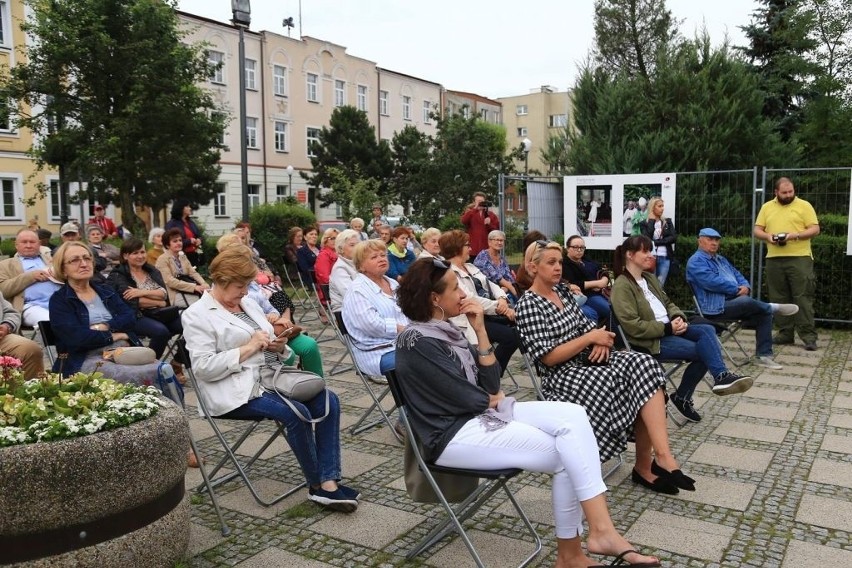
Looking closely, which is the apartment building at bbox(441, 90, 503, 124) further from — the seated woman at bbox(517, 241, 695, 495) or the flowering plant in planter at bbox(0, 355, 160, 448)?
the flowering plant in planter at bbox(0, 355, 160, 448)

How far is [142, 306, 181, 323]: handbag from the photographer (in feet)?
21.2

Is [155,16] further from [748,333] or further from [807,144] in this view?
[807,144]

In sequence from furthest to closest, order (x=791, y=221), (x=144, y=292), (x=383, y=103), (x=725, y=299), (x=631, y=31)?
1. (x=383, y=103)
2. (x=631, y=31)
3. (x=791, y=221)
4. (x=725, y=299)
5. (x=144, y=292)

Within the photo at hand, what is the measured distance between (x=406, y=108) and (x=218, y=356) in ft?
158

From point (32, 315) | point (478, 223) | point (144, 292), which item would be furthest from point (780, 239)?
point (32, 315)

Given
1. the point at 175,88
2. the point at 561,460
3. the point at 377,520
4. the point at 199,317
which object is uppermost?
the point at 175,88

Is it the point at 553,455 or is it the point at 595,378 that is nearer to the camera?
the point at 553,455

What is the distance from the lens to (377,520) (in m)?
3.67

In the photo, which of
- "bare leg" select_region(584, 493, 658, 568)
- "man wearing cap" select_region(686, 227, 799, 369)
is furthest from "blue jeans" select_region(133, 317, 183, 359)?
"man wearing cap" select_region(686, 227, 799, 369)

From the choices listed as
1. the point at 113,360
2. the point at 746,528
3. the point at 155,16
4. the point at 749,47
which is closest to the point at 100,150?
the point at 155,16

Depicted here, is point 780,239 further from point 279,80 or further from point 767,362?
point 279,80

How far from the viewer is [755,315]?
7148 millimetres

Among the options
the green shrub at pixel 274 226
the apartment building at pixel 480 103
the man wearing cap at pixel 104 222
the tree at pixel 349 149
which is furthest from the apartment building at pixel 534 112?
the green shrub at pixel 274 226

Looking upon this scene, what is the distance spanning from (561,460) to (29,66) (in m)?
17.9
